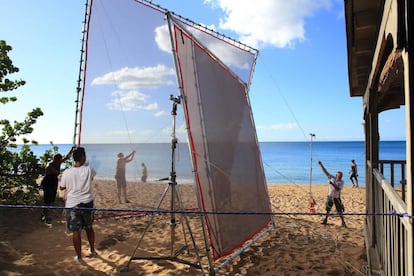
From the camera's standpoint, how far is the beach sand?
14.6 feet

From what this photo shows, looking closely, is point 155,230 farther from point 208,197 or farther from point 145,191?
point 208,197

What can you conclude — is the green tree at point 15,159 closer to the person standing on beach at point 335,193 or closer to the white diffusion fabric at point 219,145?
the white diffusion fabric at point 219,145

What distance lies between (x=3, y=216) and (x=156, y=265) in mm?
4537

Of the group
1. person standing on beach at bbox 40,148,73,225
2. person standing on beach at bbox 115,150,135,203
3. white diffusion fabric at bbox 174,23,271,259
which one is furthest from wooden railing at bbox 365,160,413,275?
person standing on beach at bbox 40,148,73,225

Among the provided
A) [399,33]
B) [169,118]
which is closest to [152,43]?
[169,118]

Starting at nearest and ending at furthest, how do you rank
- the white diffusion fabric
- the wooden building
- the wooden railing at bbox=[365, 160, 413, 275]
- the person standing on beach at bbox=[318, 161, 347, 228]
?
the wooden building, the wooden railing at bbox=[365, 160, 413, 275], the white diffusion fabric, the person standing on beach at bbox=[318, 161, 347, 228]

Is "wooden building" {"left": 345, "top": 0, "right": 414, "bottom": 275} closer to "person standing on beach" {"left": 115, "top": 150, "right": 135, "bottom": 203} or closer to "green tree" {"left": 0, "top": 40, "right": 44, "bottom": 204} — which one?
"person standing on beach" {"left": 115, "top": 150, "right": 135, "bottom": 203}

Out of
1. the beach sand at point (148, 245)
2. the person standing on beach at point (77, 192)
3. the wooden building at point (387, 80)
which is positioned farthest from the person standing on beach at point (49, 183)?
the wooden building at point (387, 80)

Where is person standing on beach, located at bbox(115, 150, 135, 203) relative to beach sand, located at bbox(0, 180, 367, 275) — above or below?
above

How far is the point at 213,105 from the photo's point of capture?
4641 mm

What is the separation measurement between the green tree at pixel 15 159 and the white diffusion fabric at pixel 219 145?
4.81m

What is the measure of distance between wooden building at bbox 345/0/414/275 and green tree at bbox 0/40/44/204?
684 cm

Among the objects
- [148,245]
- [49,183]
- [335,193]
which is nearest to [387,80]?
[148,245]

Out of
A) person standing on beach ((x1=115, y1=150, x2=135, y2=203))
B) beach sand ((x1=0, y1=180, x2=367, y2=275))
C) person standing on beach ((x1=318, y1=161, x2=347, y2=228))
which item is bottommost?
beach sand ((x1=0, y1=180, x2=367, y2=275))
